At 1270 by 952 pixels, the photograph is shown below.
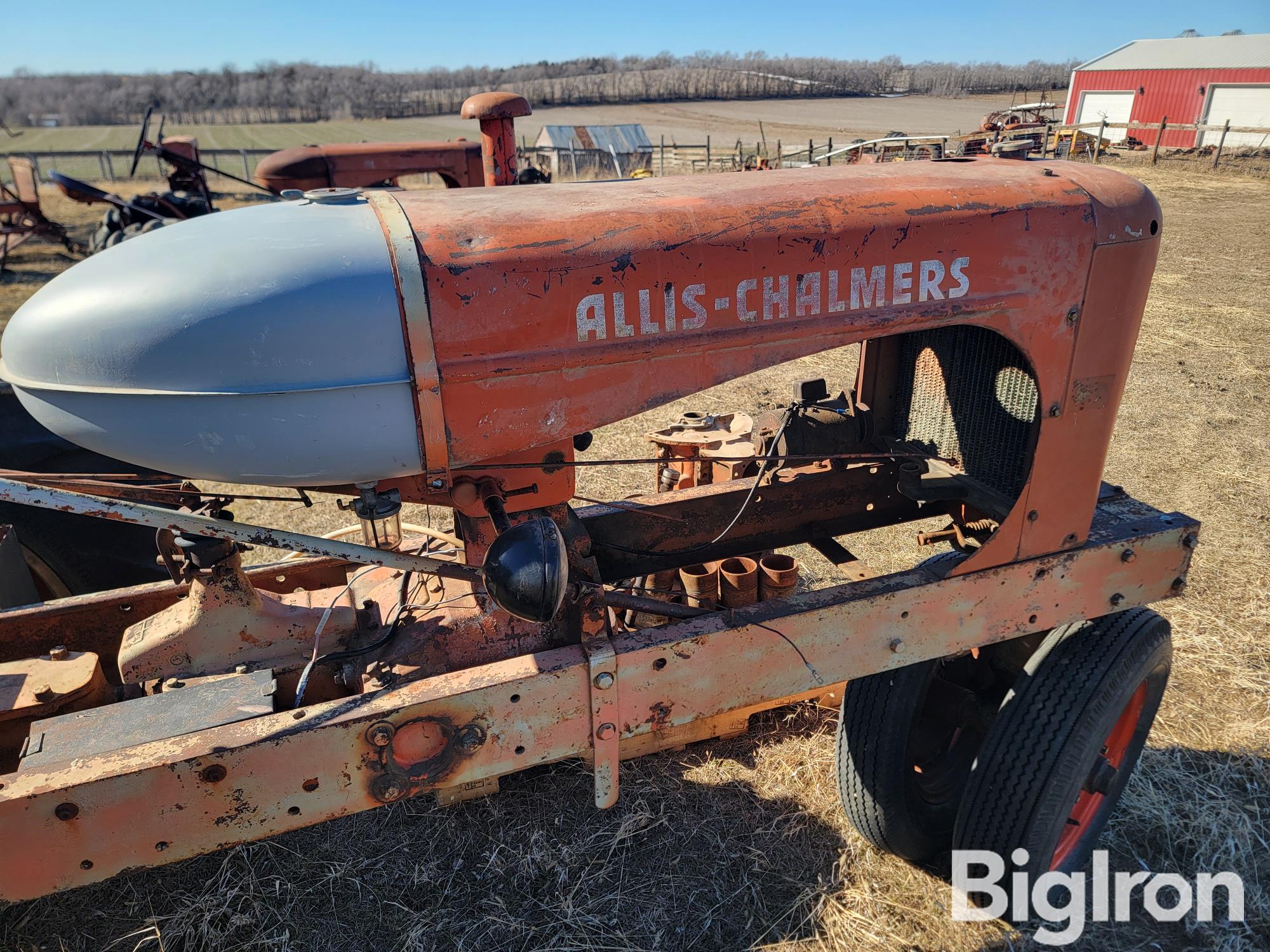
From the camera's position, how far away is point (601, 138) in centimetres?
2458

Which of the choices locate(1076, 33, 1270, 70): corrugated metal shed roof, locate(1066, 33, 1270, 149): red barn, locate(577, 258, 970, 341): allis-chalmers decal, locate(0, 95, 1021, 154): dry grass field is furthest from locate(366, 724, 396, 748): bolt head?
locate(1076, 33, 1270, 70): corrugated metal shed roof

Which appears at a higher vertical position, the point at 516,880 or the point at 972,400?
the point at 972,400

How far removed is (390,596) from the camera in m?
2.50

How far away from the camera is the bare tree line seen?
149ft

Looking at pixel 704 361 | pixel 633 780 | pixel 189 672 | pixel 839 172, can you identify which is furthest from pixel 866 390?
pixel 189 672

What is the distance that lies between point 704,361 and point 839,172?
0.81 meters

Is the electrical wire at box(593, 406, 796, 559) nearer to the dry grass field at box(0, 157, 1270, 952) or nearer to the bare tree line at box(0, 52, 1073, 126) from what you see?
the dry grass field at box(0, 157, 1270, 952)

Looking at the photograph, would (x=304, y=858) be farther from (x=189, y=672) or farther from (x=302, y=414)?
(x=302, y=414)

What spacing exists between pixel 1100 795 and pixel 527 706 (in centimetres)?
209

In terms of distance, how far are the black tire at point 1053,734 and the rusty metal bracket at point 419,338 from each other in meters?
1.81

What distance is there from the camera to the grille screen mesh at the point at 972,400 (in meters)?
2.42

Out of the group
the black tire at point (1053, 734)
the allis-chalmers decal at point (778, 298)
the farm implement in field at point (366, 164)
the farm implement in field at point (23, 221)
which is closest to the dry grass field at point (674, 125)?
the farm implement in field at point (23, 221)

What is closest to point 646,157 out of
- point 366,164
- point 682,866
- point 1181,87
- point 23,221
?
point 23,221

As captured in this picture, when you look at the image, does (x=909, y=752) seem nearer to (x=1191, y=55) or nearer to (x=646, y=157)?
(x=646, y=157)
